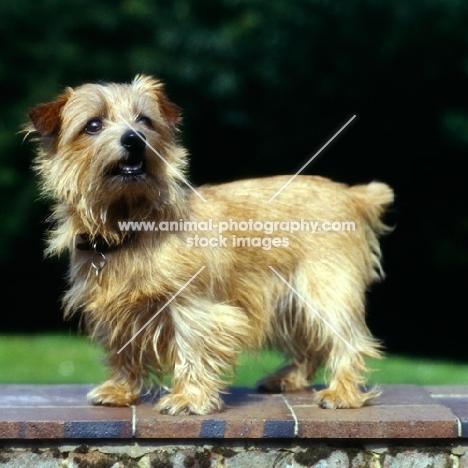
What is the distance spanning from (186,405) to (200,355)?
0.28 meters

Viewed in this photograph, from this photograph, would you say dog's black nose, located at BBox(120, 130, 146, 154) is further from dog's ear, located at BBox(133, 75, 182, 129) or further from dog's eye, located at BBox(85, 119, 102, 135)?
dog's ear, located at BBox(133, 75, 182, 129)

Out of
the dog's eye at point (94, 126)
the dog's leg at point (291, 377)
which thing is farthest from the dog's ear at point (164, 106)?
the dog's leg at point (291, 377)

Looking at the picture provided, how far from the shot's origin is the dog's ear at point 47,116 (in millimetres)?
5109

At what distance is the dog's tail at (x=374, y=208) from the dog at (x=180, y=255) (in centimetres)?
5

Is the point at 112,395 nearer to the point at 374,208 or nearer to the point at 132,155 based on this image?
the point at 132,155

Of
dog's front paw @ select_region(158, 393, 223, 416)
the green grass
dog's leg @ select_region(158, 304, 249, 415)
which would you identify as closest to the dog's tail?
dog's leg @ select_region(158, 304, 249, 415)

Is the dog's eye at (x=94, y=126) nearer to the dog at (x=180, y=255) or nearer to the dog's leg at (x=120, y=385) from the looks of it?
the dog at (x=180, y=255)

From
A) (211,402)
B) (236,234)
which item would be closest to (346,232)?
(236,234)

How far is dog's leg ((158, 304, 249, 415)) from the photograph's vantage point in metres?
5.11

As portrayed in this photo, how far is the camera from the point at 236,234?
5465 mm

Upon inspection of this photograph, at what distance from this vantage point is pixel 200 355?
5172 millimetres

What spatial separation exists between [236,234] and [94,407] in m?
1.23

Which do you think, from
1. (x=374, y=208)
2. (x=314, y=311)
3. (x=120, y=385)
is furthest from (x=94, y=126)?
(x=374, y=208)

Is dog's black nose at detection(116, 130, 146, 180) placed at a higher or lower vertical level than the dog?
higher
